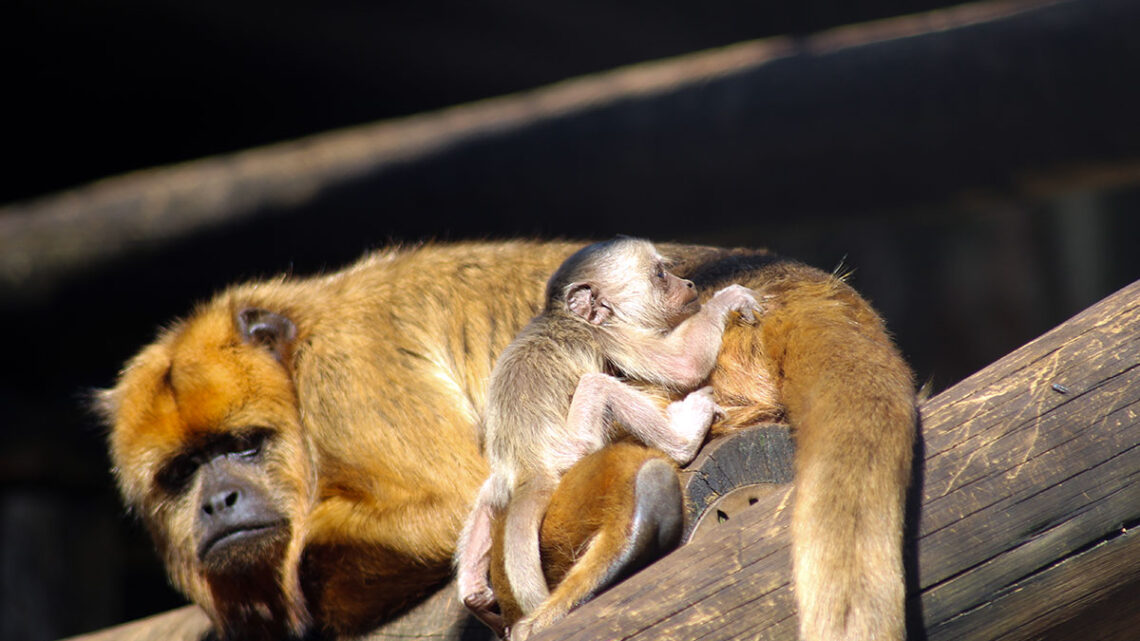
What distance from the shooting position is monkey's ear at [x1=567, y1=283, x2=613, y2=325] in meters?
3.05

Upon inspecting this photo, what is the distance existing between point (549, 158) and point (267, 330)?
2.38 m

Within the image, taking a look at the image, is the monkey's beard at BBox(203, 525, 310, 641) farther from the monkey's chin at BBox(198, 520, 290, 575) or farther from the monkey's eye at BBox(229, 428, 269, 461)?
the monkey's eye at BBox(229, 428, 269, 461)

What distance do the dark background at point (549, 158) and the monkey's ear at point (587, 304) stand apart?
2455 mm

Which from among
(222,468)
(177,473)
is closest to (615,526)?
(222,468)

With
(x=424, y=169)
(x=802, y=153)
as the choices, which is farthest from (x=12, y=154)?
(x=802, y=153)

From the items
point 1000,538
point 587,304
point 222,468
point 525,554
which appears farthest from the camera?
point 222,468

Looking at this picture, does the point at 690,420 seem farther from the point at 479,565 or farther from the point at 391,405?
the point at 391,405

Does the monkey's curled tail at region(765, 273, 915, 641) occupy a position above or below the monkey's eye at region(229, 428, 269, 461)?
above

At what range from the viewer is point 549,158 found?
18.6ft

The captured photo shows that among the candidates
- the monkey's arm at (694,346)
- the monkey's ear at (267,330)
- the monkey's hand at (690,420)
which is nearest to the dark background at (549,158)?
the monkey's ear at (267,330)

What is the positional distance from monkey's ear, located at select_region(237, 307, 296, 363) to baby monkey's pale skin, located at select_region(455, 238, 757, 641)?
1.05 m

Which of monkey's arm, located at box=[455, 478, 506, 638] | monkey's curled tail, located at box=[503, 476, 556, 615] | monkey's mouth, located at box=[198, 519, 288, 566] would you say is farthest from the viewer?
monkey's mouth, located at box=[198, 519, 288, 566]

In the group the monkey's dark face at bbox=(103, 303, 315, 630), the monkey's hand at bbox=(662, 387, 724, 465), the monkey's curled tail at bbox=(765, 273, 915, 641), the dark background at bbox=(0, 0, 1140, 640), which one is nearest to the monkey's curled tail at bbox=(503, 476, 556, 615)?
the monkey's hand at bbox=(662, 387, 724, 465)

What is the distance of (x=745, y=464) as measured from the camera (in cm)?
252
